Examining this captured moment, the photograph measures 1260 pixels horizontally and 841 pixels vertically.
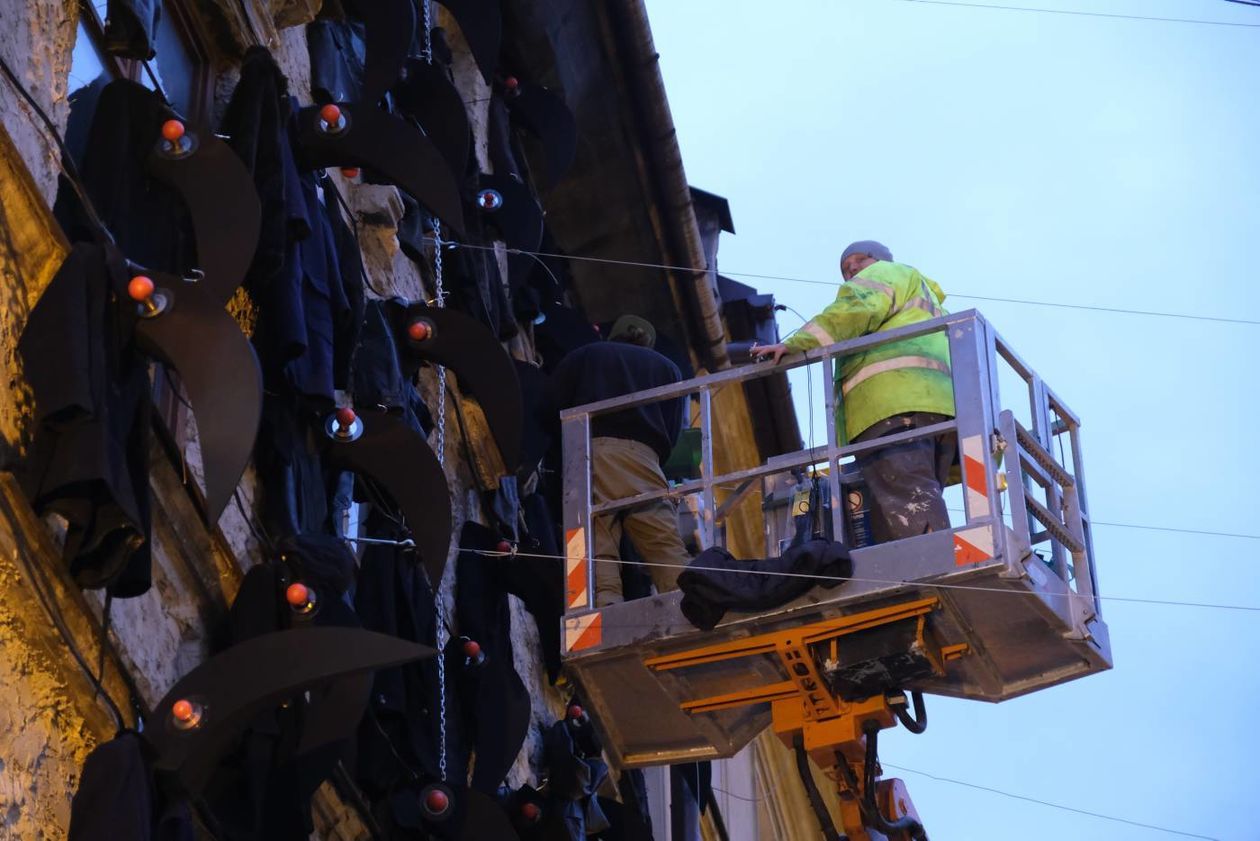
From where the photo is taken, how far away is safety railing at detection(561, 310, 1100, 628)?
31.9 ft

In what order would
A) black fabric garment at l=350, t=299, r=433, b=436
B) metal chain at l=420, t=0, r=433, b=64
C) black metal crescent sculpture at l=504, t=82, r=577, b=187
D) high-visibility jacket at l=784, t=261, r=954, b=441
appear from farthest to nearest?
1. black metal crescent sculpture at l=504, t=82, r=577, b=187
2. metal chain at l=420, t=0, r=433, b=64
3. high-visibility jacket at l=784, t=261, r=954, b=441
4. black fabric garment at l=350, t=299, r=433, b=436

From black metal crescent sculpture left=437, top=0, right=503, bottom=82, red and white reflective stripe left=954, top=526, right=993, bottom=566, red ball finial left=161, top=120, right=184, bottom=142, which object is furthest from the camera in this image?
black metal crescent sculpture left=437, top=0, right=503, bottom=82

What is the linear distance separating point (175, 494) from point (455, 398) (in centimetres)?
450

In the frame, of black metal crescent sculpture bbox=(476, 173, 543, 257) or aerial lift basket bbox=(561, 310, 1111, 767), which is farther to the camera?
black metal crescent sculpture bbox=(476, 173, 543, 257)

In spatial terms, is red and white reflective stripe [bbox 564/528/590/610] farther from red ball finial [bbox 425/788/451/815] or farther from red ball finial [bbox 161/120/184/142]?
red ball finial [bbox 161/120/184/142]

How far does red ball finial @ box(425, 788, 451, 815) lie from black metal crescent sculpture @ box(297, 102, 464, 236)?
110 inches

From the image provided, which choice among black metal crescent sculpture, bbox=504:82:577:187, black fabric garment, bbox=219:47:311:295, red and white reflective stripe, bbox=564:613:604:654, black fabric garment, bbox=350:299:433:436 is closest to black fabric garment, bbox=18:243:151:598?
black fabric garment, bbox=219:47:311:295

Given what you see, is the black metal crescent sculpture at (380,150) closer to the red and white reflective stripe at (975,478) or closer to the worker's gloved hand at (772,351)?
the worker's gloved hand at (772,351)

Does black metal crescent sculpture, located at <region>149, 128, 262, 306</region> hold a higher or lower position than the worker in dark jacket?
higher

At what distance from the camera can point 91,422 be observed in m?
6.62

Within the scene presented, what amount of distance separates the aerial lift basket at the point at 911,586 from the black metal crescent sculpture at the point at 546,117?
14.0 ft

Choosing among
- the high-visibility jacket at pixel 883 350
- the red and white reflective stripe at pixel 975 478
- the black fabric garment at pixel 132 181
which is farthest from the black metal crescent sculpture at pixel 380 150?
the red and white reflective stripe at pixel 975 478

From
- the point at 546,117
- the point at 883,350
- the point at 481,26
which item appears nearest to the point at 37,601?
the point at 883,350

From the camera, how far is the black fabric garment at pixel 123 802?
20.6ft
